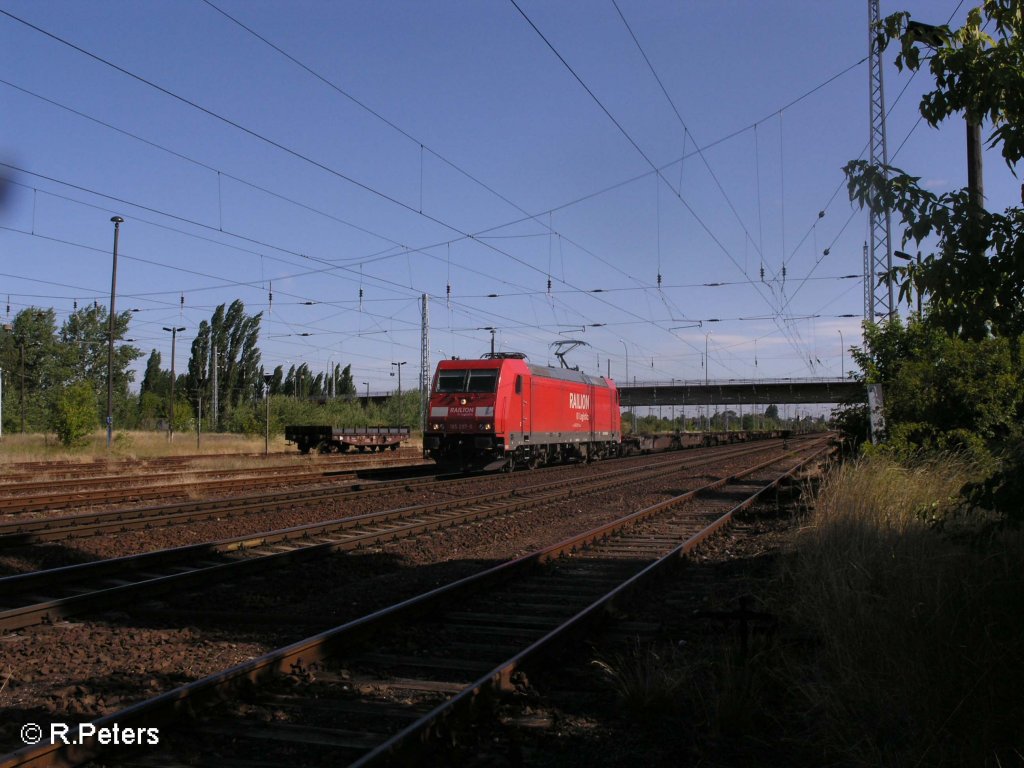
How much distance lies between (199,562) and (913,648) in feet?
25.9

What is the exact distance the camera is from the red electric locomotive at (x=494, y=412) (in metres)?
23.5

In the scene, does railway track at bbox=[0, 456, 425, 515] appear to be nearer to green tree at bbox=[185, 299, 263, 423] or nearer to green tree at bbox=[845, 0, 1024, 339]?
green tree at bbox=[845, 0, 1024, 339]

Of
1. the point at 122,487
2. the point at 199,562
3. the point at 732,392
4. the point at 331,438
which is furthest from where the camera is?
the point at 732,392

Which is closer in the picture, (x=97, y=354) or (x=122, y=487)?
(x=122, y=487)

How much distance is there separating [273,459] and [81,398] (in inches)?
296

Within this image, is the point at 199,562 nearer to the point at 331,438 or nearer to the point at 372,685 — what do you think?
the point at 372,685

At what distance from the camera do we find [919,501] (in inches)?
361

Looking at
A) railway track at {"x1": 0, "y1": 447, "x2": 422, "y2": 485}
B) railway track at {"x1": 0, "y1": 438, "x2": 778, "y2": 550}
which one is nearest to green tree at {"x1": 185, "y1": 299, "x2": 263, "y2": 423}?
railway track at {"x1": 0, "y1": 447, "x2": 422, "y2": 485}

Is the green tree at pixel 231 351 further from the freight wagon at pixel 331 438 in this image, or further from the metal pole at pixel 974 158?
the metal pole at pixel 974 158

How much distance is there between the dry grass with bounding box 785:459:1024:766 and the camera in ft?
13.8

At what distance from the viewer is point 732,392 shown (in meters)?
81.9

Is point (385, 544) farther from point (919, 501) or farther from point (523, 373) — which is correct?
point (523, 373)

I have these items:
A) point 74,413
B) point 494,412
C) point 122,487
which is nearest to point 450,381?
point 494,412

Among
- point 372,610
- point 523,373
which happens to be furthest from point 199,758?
point 523,373
